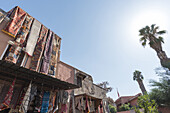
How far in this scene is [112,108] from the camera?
30.4m

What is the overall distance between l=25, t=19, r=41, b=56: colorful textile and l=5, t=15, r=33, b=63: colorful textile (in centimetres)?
38

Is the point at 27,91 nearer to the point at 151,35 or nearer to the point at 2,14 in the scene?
the point at 2,14

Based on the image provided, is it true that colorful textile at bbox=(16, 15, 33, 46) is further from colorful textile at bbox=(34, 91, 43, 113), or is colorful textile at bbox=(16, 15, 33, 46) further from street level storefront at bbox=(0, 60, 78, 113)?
colorful textile at bbox=(34, 91, 43, 113)

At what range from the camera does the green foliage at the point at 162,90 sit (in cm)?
1577

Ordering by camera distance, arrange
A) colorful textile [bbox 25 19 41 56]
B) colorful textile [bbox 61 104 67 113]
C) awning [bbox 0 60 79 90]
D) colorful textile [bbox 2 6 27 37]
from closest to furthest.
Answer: awning [bbox 0 60 79 90] → colorful textile [bbox 2 6 27 37] → colorful textile [bbox 25 19 41 56] → colorful textile [bbox 61 104 67 113]

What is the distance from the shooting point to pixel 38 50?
28.8 ft

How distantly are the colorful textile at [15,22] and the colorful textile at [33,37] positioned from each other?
1006 mm

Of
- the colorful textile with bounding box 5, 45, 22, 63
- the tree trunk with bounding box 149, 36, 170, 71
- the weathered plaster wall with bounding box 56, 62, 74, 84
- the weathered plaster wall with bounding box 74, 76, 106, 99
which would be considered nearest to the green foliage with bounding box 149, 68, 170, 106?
the tree trunk with bounding box 149, 36, 170, 71

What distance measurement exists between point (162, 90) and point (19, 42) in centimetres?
2084

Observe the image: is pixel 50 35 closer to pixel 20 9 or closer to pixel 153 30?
pixel 20 9

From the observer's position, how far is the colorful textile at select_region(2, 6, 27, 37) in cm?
745

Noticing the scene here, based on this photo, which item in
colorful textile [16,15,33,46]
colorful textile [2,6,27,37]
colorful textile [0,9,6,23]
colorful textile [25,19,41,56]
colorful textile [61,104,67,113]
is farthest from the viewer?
colorful textile [61,104,67,113]

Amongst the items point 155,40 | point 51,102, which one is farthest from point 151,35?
point 51,102

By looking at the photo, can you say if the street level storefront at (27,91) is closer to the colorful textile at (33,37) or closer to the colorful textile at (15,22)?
the colorful textile at (33,37)
